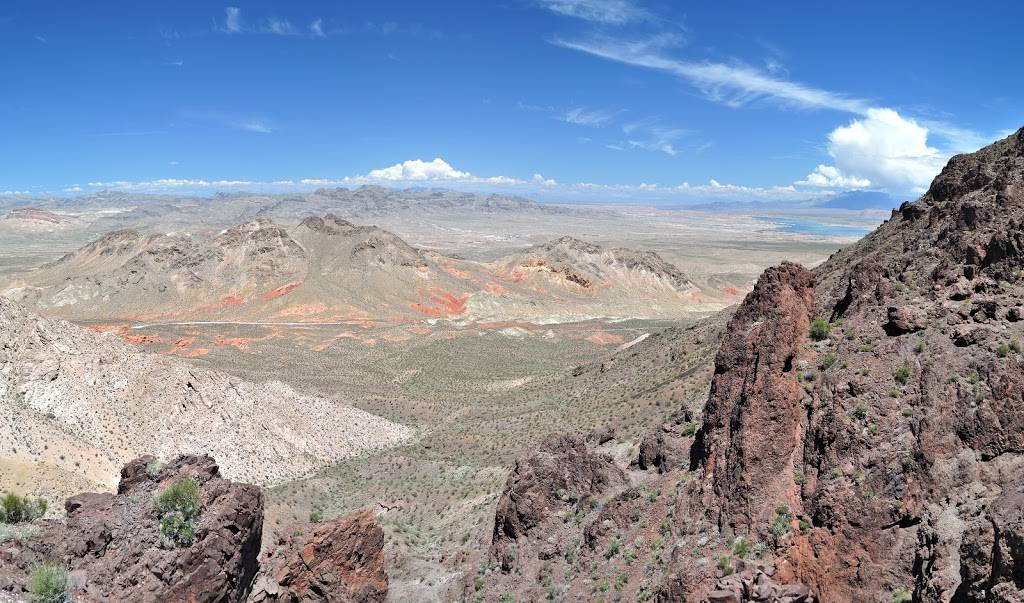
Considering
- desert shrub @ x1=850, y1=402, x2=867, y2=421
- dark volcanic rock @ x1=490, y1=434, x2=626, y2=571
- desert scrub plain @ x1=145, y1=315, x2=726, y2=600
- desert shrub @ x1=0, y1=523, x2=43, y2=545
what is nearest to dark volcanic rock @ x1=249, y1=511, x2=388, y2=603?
desert scrub plain @ x1=145, y1=315, x2=726, y2=600

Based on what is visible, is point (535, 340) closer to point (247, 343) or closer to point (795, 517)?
point (247, 343)

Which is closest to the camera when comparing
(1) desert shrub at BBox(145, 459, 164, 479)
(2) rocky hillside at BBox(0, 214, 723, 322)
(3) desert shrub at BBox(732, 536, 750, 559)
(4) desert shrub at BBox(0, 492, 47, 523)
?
(3) desert shrub at BBox(732, 536, 750, 559)

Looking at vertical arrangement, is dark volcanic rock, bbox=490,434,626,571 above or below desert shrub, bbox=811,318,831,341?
below

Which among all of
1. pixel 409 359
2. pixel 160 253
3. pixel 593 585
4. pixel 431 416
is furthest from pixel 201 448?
pixel 160 253

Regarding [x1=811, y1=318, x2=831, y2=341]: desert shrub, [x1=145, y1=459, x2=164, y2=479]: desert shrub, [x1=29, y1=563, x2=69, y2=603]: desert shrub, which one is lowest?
[x1=29, y1=563, x2=69, y2=603]: desert shrub

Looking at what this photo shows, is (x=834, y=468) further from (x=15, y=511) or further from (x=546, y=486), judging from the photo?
(x=15, y=511)

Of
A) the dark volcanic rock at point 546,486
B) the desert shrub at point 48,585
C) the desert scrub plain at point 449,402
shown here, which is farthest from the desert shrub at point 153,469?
the dark volcanic rock at point 546,486

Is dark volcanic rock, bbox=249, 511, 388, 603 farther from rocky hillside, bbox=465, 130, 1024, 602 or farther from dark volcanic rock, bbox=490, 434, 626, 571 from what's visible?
dark volcanic rock, bbox=490, 434, 626, 571
